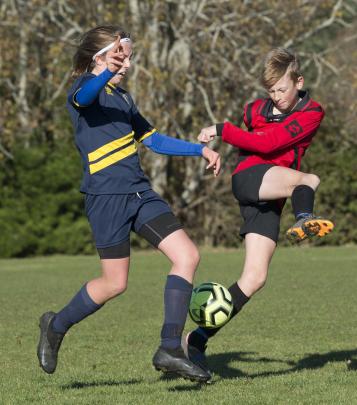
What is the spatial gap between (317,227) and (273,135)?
2.60 ft

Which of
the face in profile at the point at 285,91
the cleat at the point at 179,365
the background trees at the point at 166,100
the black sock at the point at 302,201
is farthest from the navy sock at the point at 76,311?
the background trees at the point at 166,100

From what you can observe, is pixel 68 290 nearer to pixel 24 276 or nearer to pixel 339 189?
pixel 24 276

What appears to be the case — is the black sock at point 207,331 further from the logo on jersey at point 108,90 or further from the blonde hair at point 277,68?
the logo on jersey at point 108,90

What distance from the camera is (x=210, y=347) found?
7910 mm

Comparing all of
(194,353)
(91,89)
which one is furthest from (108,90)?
(194,353)

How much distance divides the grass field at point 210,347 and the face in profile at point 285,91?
5.75ft

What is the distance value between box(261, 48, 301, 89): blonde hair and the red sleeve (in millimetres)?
275

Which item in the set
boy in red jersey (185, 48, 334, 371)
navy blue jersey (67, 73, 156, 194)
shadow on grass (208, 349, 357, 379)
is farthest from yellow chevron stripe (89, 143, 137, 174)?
shadow on grass (208, 349, 357, 379)

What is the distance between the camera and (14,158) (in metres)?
19.8

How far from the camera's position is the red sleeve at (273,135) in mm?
6352

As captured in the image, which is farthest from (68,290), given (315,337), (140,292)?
(315,337)

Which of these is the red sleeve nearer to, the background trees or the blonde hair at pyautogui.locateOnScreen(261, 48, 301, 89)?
the blonde hair at pyautogui.locateOnScreen(261, 48, 301, 89)

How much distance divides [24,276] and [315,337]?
8.07 meters

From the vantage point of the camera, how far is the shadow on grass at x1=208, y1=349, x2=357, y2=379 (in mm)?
6488
